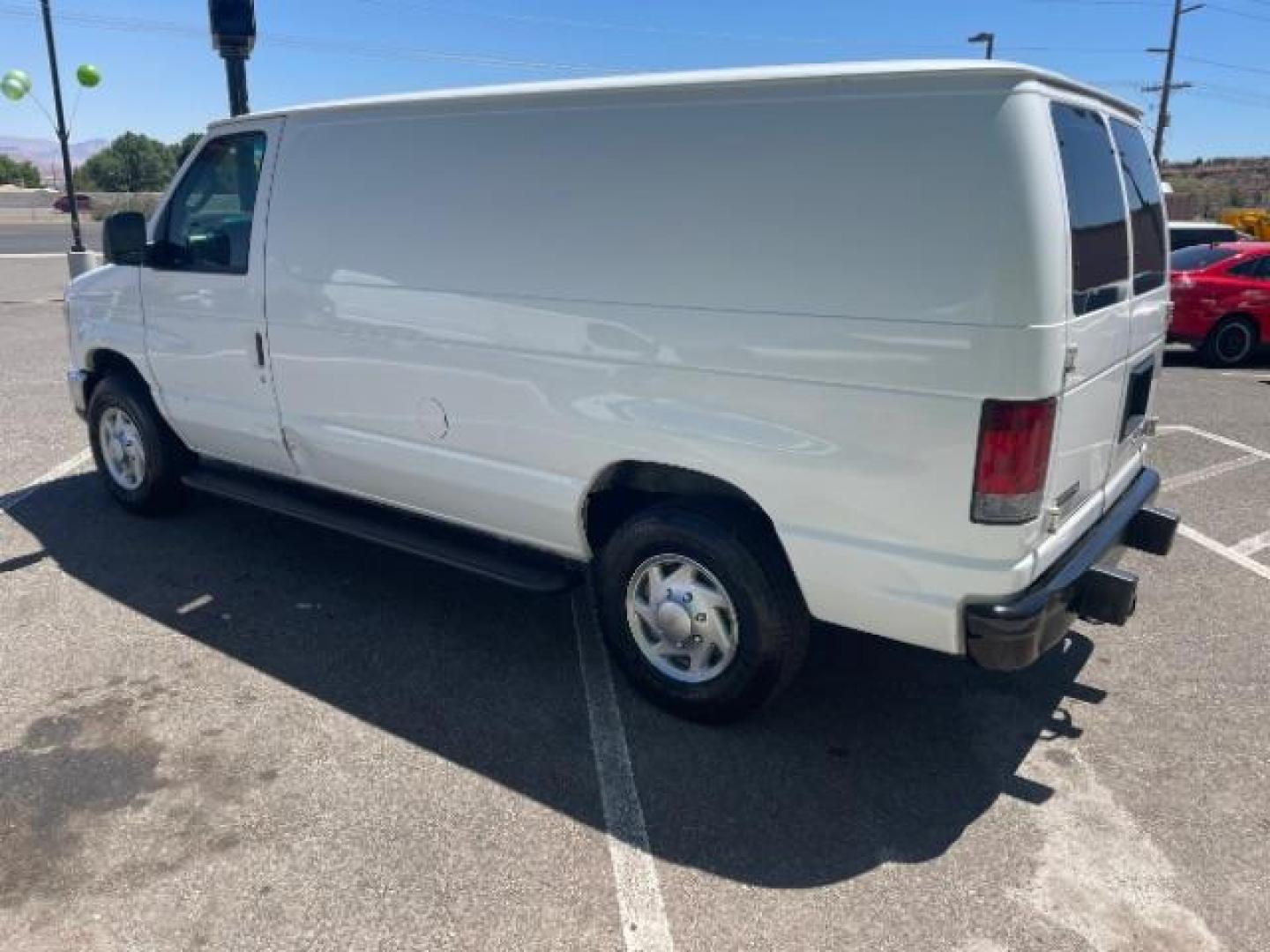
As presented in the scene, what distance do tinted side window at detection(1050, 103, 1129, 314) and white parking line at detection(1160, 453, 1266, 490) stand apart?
3.95 m

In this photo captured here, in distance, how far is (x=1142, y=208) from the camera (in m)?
3.75

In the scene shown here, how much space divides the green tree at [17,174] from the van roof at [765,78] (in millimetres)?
87414

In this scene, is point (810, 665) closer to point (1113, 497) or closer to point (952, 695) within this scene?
point (952, 695)

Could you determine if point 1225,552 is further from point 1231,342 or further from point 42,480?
point 1231,342

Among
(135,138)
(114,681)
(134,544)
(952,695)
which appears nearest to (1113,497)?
(952,695)

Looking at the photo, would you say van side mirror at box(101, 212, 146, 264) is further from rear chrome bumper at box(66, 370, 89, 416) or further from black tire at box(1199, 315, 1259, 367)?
black tire at box(1199, 315, 1259, 367)

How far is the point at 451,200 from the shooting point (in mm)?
3910

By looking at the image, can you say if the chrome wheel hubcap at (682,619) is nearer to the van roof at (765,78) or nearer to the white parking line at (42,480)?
the van roof at (765,78)

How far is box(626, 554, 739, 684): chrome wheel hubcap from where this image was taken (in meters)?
3.57

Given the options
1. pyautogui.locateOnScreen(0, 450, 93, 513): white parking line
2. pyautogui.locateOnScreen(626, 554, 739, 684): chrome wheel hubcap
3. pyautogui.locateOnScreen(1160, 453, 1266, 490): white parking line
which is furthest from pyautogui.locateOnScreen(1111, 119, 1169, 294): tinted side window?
pyautogui.locateOnScreen(0, 450, 93, 513): white parking line

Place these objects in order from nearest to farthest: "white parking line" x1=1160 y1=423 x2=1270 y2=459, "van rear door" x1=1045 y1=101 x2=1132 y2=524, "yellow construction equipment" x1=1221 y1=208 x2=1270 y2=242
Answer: "van rear door" x1=1045 y1=101 x2=1132 y2=524
"white parking line" x1=1160 y1=423 x2=1270 y2=459
"yellow construction equipment" x1=1221 y1=208 x2=1270 y2=242

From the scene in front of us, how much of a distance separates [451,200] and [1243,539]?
195 inches

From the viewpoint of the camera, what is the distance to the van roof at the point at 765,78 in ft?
9.10

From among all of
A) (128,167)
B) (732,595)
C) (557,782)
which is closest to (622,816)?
(557,782)
